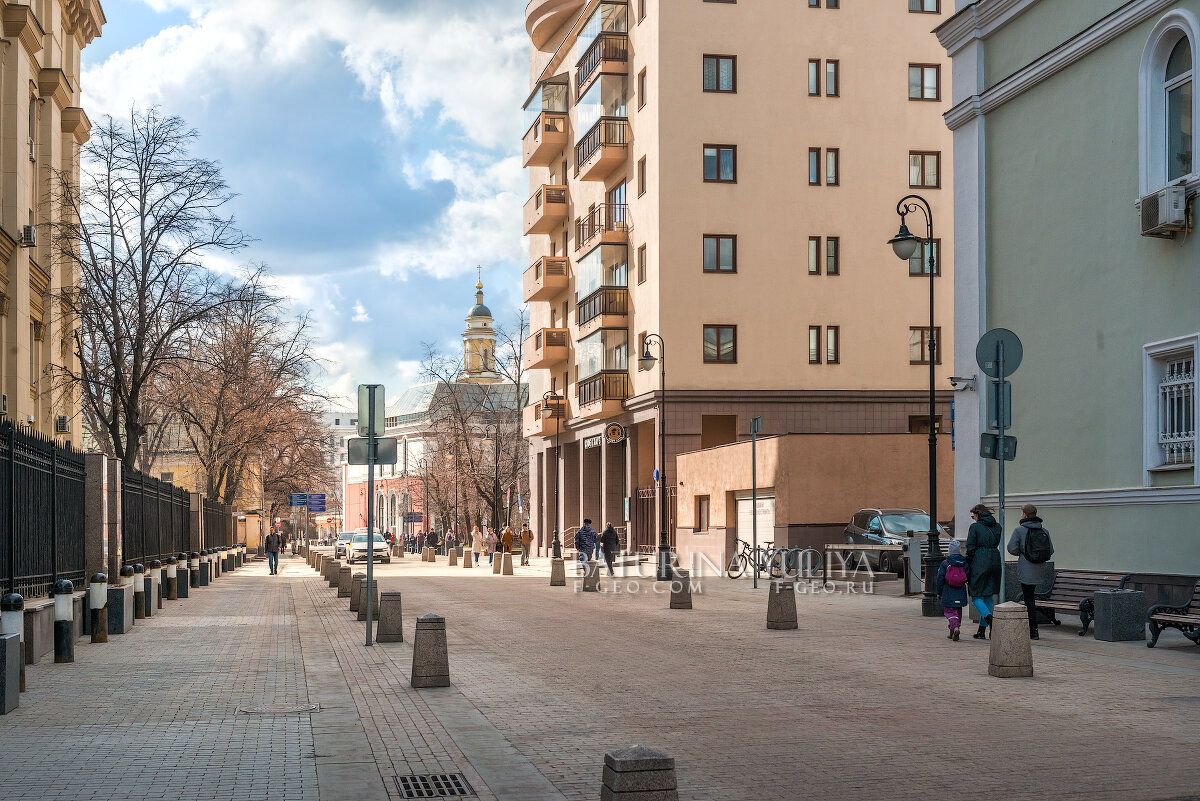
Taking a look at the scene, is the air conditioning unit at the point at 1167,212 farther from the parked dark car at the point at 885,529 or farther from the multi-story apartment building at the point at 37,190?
the multi-story apartment building at the point at 37,190

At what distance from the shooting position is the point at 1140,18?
734 inches

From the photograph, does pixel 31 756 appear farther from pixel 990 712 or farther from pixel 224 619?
pixel 224 619

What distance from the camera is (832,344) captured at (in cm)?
4956

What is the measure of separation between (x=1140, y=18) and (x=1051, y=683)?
10.5 meters

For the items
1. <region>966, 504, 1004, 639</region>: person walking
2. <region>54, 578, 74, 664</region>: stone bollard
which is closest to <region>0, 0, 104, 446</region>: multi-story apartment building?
<region>54, 578, 74, 664</region>: stone bollard

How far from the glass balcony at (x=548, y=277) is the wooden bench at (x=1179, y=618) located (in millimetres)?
47751

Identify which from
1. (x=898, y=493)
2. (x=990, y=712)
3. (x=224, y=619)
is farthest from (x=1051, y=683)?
(x=898, y=493)

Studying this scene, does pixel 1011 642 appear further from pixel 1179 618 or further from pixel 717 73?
pixel 717 73

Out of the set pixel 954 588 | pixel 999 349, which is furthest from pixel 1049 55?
pixel 954 588

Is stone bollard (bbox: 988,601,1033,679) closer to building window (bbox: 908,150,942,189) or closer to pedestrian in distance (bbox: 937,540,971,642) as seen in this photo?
pedestrian in distance (bbox: 937,540,971,642)

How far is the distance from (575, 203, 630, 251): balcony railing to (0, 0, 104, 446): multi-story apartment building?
2074cm

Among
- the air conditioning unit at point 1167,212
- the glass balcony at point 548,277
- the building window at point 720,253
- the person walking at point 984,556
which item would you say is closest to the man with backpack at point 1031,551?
the person walking at point 984,556

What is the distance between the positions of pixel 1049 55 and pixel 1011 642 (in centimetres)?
1134

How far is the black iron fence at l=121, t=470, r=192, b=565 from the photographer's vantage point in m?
26.3
